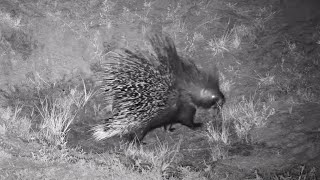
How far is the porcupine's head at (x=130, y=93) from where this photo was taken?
4.52m

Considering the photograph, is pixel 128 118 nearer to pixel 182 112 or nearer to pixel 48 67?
pixel 182 112

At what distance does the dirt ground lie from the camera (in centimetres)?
348

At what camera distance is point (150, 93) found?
4699 millimetres

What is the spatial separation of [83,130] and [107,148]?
1.97 feet

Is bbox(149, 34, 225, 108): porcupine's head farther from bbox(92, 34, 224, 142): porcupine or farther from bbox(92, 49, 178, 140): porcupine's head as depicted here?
bbox(92, 49, 178, 140): porcupine's head

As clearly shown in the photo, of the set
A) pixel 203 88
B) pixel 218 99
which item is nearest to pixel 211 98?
pixel 218 99

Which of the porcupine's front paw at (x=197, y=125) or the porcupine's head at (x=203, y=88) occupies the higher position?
the porcupine's head at (x=203, y=88)

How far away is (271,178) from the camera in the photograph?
343 cm

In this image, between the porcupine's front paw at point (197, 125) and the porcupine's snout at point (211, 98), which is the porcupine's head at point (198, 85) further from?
the porcupine's front paw at point (197, 125)

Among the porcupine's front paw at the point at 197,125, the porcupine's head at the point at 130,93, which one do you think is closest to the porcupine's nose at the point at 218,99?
the porcupine's front paw at the point at 197,125

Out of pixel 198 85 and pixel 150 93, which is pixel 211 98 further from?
pixel 150 93

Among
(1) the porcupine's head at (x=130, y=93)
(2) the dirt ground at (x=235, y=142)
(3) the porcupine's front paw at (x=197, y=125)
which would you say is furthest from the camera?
(3) the porcupine's front paw at (x=197, y=125)

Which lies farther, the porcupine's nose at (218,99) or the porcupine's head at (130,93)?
the porcupine's nose at (218,99)

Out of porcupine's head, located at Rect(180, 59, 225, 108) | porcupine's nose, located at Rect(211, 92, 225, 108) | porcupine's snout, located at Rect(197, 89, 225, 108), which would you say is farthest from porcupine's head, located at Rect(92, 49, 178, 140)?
porcupine's nose, located at Rect(211, 92, 225, 108)
